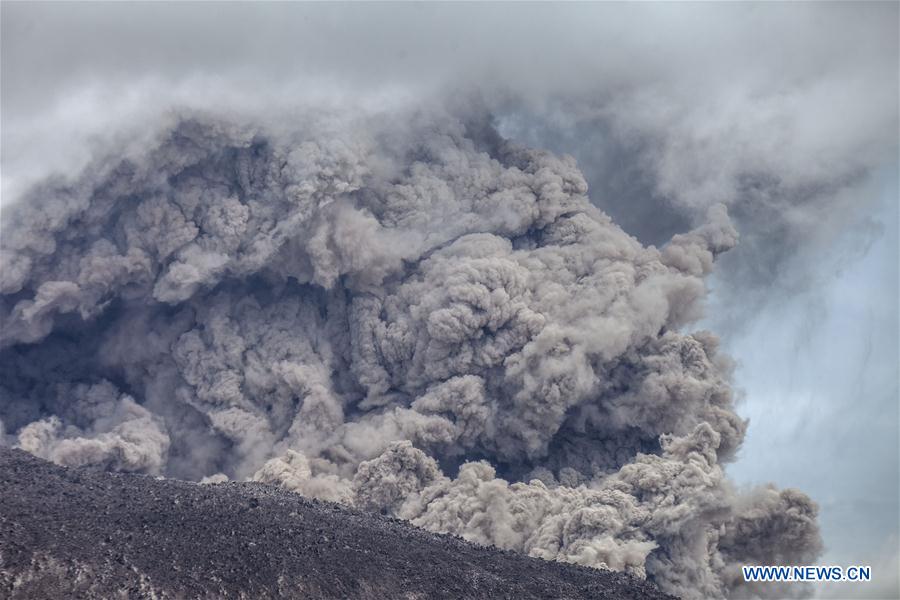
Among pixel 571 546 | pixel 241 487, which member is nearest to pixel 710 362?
pixel 571 546

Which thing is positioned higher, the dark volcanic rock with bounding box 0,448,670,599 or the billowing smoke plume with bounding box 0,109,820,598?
the billowing smoke plume with bounding box 0,109,820,598

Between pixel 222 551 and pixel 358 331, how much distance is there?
55.2ft

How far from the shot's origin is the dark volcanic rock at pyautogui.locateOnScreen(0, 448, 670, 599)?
31.6m

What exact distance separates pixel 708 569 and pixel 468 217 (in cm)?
1650

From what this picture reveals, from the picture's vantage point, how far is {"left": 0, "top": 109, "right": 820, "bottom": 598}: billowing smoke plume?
150ft

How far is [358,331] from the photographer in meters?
49.5

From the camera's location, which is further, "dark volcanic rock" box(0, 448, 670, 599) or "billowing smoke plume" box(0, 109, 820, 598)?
"billowing smoke plume" box(0, 109, 820, 598)

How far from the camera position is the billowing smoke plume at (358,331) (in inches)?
1805

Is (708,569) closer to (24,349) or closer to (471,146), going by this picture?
(471,146)

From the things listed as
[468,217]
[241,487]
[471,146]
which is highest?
[471,146]

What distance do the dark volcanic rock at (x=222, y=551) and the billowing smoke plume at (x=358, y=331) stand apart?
20.4 feet

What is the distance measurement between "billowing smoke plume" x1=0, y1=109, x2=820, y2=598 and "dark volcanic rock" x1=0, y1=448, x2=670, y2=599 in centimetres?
621

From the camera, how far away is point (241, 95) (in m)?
49.0

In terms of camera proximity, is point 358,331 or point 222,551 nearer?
point 222,551
